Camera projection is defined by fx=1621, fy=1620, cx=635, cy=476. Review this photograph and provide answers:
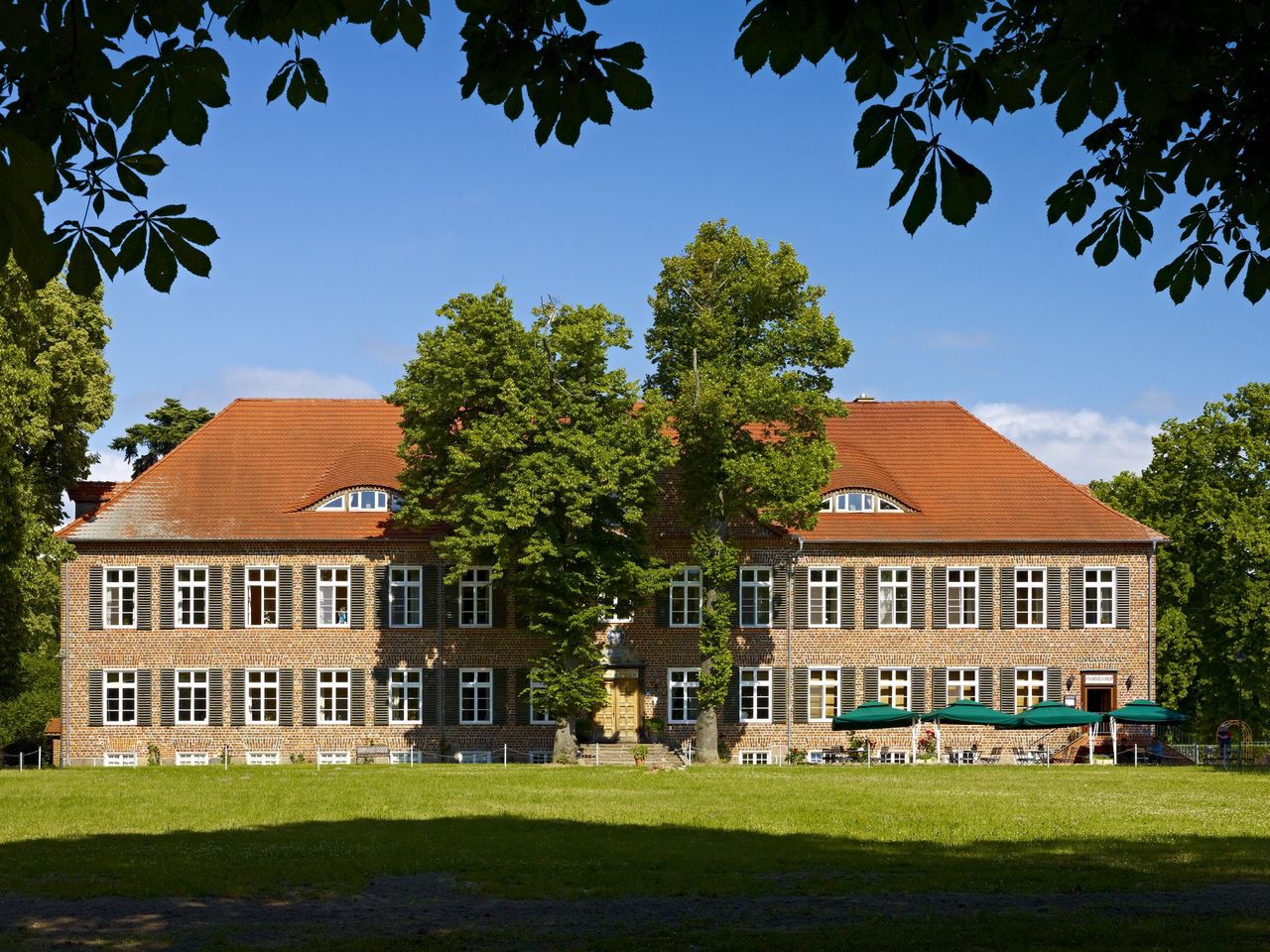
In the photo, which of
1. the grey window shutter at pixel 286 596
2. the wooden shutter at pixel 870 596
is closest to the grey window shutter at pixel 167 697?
the grey window shutter at pixel 286 596

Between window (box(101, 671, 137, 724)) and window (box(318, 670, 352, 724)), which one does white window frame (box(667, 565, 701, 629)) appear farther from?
window (box(101, 671, 137, 724))

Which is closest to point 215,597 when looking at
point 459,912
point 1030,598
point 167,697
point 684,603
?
point 167,697

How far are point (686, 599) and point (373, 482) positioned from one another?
9.58m

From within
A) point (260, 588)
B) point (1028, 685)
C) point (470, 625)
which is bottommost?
point (1028, 685)

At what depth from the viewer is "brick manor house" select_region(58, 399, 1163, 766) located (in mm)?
45625

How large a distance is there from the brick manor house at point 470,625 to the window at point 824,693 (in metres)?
0.06

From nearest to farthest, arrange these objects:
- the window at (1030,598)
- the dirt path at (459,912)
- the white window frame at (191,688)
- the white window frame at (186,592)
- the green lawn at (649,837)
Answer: the dirt path at (459,912)
the green lawn at (649,837)
the white window frame at (191,688)
the white window frame at (186,592)
the window at (1030,598)

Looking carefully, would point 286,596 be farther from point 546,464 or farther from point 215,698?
point 546,464

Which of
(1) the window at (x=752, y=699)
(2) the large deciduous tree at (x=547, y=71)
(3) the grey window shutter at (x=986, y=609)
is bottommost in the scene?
(1) the window at (x=752, y=699)

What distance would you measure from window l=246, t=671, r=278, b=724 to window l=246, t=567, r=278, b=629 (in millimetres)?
1421

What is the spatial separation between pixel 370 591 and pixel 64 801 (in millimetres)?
18919

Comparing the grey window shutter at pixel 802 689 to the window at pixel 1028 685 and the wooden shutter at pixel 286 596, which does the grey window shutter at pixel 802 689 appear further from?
the wooden shutter at pixel 286 596

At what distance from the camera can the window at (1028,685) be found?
4644cm

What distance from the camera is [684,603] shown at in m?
46.7
